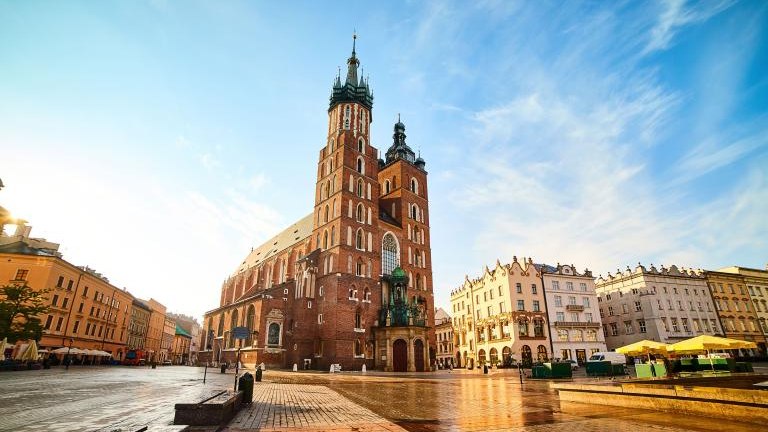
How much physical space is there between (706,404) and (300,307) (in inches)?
1458

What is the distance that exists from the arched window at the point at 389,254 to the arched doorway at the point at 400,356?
372 inches

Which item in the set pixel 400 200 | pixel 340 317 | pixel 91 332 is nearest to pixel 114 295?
pixel 91 332

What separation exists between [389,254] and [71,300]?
36.8 meters

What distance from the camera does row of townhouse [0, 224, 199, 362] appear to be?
36.8m

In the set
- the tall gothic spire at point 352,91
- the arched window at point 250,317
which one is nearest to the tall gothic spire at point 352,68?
the tall gothic spire at point 352,91

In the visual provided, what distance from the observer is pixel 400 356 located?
38.1 m

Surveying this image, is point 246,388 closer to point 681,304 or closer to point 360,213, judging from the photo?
point 360,213

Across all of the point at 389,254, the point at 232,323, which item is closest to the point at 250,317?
the point at 232,323

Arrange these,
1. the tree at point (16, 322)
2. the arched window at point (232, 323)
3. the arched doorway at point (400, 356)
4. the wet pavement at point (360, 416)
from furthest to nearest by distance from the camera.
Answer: the arched window at point (232, 323) < the arched doorway at point (400, 356) < the tree at point (16, 322) < the wet pavement at point (360, 416)

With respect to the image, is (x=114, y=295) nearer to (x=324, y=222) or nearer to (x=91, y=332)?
(x=91, y=332)

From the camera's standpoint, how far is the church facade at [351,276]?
127 ft

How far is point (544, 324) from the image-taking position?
50.2 meters

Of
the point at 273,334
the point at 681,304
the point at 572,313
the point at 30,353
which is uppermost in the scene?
the point at 681,304

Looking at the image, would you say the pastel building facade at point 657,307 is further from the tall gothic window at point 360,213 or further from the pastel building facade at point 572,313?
the tall gothic window at point 360,213
